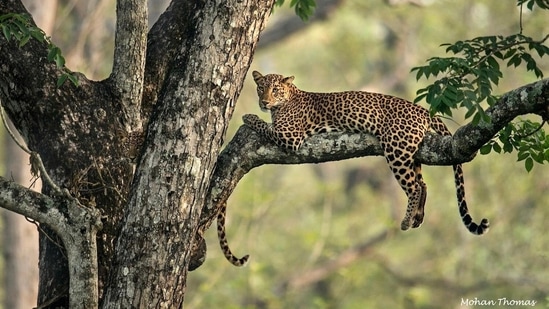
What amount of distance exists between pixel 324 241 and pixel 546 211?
5.48m

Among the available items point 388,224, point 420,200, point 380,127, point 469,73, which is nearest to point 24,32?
point 380,127

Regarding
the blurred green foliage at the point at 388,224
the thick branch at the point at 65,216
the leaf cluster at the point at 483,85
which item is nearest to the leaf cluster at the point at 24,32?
the thick branch at the point at 65,216

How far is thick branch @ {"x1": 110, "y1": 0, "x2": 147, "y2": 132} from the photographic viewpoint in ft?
27.6

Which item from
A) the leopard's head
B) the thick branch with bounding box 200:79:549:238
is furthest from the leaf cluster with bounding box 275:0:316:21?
the thick branch with bounding box 200:79:549:238

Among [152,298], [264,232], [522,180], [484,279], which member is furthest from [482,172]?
[152,298]

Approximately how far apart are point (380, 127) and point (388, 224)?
33.7ft

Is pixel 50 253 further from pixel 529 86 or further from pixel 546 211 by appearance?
pixel 546 211

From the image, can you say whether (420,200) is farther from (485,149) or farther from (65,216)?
(65,216)

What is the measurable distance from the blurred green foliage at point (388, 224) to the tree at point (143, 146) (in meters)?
9.47

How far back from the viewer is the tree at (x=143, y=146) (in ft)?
23.9

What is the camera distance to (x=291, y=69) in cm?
4281

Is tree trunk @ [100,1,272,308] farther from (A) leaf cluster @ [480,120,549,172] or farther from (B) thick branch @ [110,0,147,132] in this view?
(A) leaf cluster @ [480,120,549,172]

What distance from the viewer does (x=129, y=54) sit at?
332 inches

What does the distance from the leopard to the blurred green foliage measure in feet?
27.4
